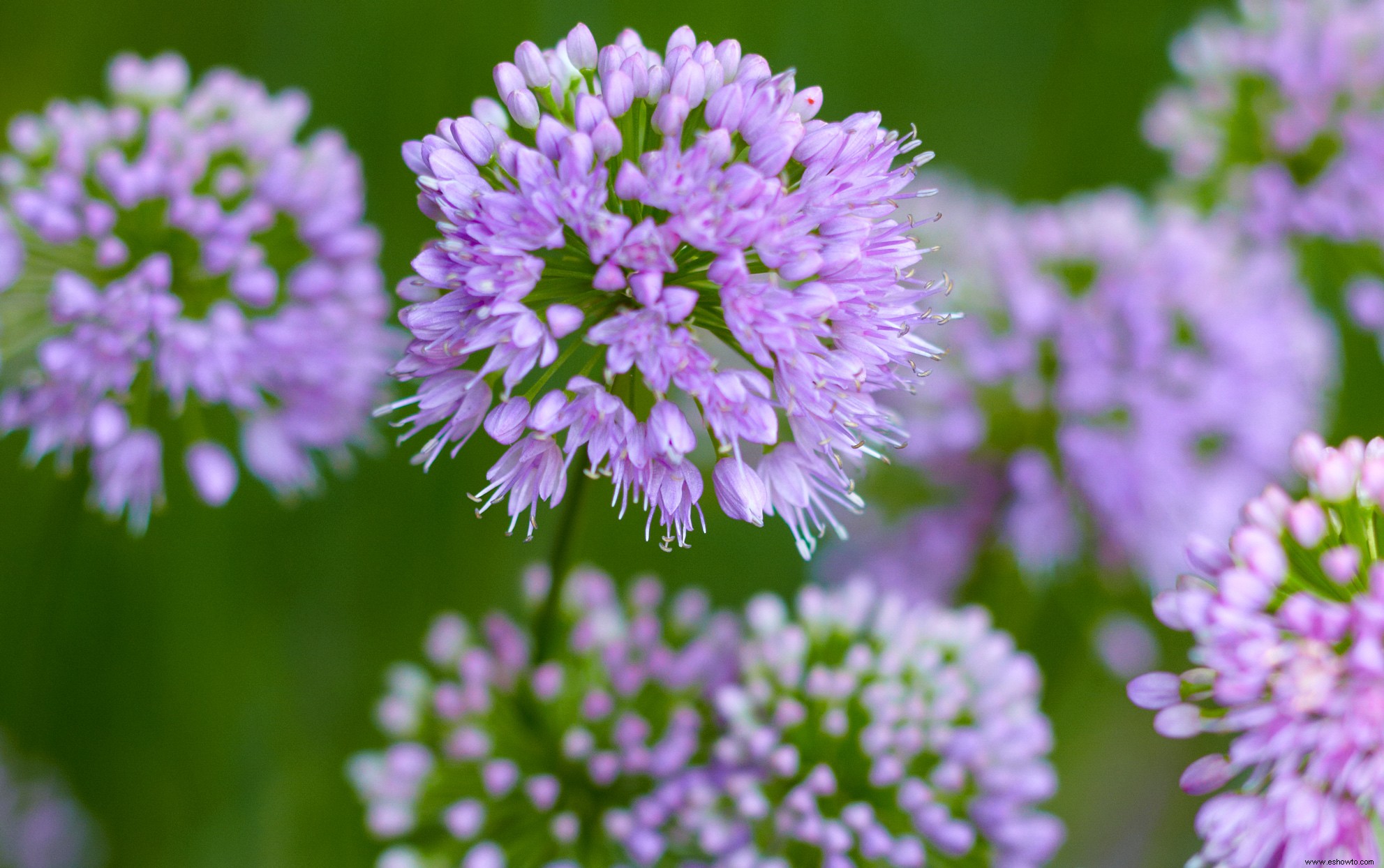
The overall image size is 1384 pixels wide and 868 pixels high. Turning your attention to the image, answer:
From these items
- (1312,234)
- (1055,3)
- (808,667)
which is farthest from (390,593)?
(1055,3)

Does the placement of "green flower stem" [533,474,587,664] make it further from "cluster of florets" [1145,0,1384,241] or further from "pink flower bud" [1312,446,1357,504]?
"cluster of florets" [1145,0,1384,241]

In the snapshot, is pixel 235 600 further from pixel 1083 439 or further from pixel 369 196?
pixel 1083 439

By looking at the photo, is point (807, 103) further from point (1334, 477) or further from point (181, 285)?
point (181, 285)

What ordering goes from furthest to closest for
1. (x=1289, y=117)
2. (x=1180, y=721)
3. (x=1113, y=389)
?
(x=1289, y=117), (x=1113, y=389), (x=1180, y=721)

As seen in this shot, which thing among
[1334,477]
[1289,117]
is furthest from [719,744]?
[1289,117]

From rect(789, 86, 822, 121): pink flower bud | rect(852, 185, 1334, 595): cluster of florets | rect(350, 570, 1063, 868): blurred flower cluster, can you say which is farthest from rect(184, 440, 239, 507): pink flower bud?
rect(852, 185, 1334, 595): cluster of florets

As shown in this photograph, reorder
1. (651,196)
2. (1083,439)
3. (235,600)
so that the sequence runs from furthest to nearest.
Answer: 1. (235,600)
2. (1083,439)
3. (651,196)
